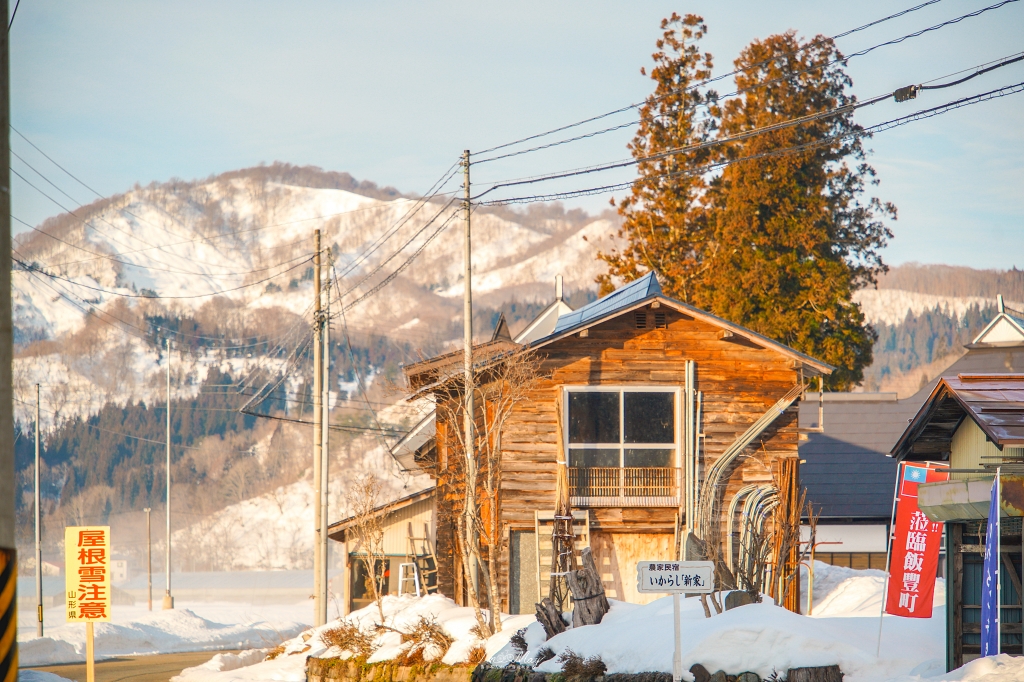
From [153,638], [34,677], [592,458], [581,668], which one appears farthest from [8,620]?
[153,638]

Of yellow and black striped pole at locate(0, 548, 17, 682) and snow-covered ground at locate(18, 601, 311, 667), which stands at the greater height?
yellow and black striped pole at locate(0, 548, 17, 682)

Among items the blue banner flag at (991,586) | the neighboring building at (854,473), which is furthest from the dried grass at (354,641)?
the blue banner flag at (991,586)

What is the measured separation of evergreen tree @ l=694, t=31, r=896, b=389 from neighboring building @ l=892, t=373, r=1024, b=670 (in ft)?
78.6

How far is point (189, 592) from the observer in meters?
84.9

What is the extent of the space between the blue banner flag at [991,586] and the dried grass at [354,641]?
1320 cm

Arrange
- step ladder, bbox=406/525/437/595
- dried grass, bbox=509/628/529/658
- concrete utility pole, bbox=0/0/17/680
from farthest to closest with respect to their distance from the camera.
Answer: step ladder, bbox=406/525/437/595, dried grass, bbox=509/628/529/658, concrete utility pole, bbox=0/0/17/680

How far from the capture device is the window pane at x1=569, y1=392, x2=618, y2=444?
24.3 m

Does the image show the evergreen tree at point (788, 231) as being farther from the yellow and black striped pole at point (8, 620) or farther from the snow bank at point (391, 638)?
the yellow and black striped pole at point (8, 620)

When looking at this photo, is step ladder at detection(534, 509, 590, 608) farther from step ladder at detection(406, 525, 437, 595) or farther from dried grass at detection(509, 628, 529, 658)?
step ladder at detection(406, 525, 437, 595)

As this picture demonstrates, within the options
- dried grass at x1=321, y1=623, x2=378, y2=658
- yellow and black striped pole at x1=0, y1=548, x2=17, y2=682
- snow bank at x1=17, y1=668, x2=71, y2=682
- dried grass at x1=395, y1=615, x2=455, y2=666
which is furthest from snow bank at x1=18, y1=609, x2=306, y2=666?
yellow and black striped pole at x1=0, y1=548, x2=17, y2=682

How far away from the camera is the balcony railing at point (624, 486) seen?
23.7 metres

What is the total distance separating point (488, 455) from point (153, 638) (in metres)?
26.4

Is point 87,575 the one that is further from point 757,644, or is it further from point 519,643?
point 757,644

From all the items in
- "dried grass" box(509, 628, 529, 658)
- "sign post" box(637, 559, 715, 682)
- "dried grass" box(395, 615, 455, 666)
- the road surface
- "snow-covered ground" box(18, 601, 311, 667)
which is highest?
"sign post" box(637, 559, 715, 682)
